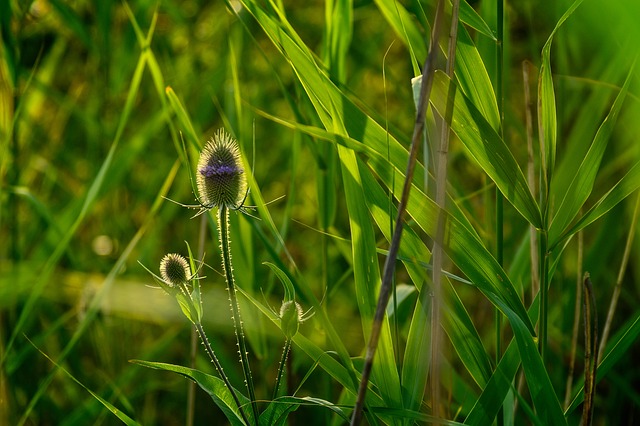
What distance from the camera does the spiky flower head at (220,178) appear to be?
736 mm

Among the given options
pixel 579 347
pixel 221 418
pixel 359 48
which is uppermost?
pixel 359 48

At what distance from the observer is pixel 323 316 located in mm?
670

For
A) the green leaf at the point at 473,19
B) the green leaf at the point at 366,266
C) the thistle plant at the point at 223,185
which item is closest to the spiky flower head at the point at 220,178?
the thistle plant at the point at 223,185

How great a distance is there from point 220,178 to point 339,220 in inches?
48.0

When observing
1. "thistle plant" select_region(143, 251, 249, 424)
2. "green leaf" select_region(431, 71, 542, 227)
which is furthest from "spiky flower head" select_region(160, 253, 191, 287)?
"green leaf" select_region(431, 71, 542, 227)

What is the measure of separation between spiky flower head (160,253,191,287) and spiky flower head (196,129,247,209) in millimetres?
61

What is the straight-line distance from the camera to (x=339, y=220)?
1944 millimetres

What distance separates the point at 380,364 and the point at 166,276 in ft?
0.72

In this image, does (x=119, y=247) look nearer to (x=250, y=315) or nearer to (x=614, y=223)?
(x=250, y=315)

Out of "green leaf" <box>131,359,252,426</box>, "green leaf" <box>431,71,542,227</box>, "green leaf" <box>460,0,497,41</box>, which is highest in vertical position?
"green leaf" <box>460,0,497,41</box>

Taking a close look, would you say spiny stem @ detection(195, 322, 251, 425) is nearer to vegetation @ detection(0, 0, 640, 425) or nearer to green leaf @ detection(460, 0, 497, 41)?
vegetation @ detection(0, 0, 640, 425)

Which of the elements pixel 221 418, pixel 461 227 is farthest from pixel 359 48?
pixel 461 227

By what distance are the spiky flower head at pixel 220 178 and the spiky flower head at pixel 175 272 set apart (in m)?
0.06

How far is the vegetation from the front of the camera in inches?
28.1
